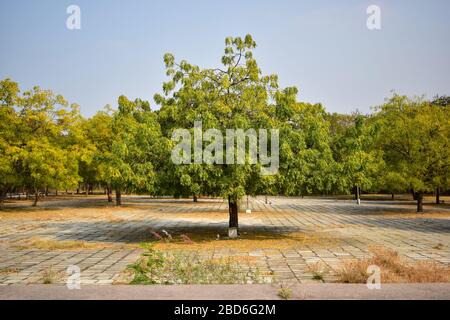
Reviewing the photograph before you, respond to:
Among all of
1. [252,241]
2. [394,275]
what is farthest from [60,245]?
[394,275]

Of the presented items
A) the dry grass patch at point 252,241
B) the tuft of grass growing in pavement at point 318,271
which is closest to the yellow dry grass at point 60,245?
the dry grass patch at point 252,241

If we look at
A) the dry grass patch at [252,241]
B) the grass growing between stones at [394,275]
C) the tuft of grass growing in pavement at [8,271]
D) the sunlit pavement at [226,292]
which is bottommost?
the dry grass patch at [252,241]

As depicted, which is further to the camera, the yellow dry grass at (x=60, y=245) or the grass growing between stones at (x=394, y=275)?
the yellow dry grass at (x=60, y=245)

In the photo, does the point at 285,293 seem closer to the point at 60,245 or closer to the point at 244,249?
the point at 244,249

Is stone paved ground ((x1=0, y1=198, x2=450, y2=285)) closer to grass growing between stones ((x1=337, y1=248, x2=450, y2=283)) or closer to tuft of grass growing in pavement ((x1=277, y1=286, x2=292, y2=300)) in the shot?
grass growing between stones ((x1=337, y1=248, x2=450, y2=283))

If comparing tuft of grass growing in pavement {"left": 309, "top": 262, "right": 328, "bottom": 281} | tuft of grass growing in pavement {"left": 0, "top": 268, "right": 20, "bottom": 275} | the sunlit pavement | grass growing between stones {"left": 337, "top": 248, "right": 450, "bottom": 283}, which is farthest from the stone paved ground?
the sunlit pavement

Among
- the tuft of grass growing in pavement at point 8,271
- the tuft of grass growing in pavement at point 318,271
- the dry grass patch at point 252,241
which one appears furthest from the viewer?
the dry grass patch at point 252,241

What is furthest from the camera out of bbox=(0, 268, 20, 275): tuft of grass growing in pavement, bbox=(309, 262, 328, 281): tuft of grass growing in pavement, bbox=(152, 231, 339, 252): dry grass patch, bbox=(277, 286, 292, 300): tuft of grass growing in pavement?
bbox=(152, 231, 339, 252): dry grass patch

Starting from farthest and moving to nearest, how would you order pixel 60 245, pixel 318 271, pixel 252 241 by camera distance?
1. pixel 252 241
2. pixel 60 245
3. pixel 318 271

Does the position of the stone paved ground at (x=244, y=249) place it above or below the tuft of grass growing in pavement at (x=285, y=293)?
below

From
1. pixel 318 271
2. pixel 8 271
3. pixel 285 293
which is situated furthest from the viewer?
pixel 8 271

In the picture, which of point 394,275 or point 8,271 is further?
point 8,271

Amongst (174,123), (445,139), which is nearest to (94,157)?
(174,123)

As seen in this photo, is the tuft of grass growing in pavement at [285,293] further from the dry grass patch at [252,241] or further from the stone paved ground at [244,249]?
the dry grass patch at [252,241]
